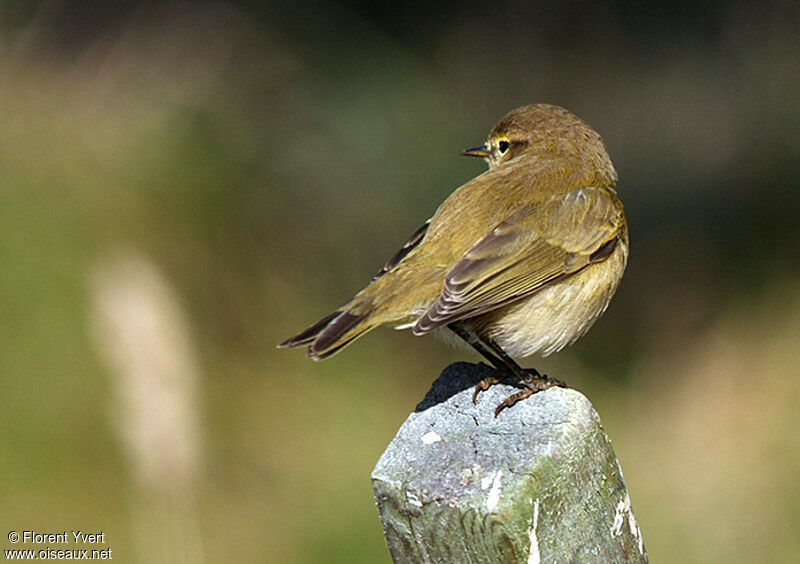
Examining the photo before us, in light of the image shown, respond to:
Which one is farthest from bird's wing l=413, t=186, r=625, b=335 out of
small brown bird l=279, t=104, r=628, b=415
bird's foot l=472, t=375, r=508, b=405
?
bird's foot l=472, t=375, r=508, b=405

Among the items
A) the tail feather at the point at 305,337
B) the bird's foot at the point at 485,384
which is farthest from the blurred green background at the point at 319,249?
the bird's foot at the point at 485,384

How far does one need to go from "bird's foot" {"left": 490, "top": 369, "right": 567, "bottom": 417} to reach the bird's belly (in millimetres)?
223

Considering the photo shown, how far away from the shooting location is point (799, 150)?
7926 millimetres

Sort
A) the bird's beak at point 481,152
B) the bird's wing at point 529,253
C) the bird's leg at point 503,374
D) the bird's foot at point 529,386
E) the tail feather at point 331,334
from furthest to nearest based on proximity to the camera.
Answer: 1. the bird's beak at point 481,152
2. the bird's wing at point 529,253
3. the tail feather at point 331,334
4. the bird's leg at point 503,374
5. the bird's foot at point 529,386

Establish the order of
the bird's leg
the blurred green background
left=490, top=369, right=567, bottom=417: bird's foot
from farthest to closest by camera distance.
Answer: the blurred green background
the bird's leg
left=490, top=369, right=567, bottom=417: bird's foot

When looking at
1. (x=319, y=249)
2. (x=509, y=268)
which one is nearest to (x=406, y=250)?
(x=509, y=268)

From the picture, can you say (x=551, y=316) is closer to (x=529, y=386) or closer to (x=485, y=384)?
(x=529, y=386)

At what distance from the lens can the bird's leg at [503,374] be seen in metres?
2.39

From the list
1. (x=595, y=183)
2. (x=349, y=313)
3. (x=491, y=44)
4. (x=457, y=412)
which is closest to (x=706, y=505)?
(x=595, y=183)

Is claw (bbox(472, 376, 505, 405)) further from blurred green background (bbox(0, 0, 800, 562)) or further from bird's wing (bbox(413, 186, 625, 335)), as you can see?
blurred green background (bbox(0, 0, 800, 562))

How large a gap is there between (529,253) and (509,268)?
128 mm

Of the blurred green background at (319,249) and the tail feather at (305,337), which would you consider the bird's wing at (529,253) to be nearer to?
the tail feather at (305,337)

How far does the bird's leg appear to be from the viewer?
7.85ft

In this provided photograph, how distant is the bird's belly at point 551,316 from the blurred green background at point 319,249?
1.17 meters
